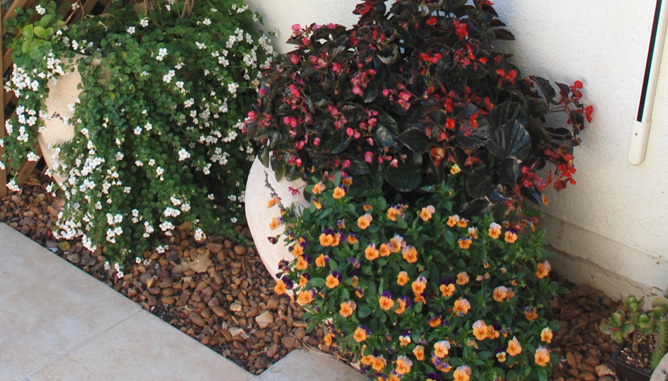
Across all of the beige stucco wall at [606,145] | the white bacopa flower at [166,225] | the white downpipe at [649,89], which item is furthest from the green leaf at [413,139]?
the white bacopa flower at [166,225]

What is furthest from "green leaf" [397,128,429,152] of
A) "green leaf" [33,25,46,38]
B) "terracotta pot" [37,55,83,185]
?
"green leaf" [33,25,46,38]

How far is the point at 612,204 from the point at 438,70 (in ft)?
2.65

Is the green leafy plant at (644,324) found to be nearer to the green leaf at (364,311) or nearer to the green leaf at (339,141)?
the green leaf at (364,311)

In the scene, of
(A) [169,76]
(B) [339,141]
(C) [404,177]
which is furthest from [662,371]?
(A) [169,76]

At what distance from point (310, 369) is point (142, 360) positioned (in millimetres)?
598

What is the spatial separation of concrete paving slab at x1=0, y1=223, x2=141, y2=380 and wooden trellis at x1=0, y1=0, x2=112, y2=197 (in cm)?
44

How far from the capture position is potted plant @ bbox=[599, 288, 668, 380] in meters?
2.33

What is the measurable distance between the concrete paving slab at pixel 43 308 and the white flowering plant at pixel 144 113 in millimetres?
166

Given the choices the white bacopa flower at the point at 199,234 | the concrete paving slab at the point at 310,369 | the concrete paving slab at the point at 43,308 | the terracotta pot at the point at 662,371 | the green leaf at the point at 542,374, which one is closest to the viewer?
the terracotta pot at the point at 662,371

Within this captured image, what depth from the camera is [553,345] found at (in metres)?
2.69

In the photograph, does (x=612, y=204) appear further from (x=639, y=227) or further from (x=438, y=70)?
(x=438, y=70)

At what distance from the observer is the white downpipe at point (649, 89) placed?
2299 mm

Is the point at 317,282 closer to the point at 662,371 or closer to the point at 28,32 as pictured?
the point at 662,371

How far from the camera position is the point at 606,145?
2625 millimetres
